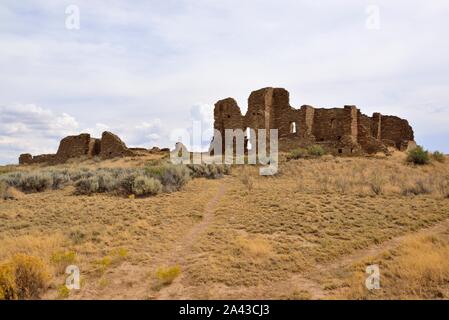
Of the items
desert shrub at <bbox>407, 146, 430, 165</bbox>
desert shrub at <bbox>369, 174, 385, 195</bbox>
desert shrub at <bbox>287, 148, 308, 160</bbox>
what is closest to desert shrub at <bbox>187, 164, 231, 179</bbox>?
desert shrub at <bbox>287, 148, 308, 160</bbox>

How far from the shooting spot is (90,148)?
116 feet

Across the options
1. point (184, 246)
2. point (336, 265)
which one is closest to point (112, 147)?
point (184, 246)

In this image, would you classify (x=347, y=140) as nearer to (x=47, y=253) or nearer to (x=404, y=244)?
(x=404, y=244)

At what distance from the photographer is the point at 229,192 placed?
1675 cm

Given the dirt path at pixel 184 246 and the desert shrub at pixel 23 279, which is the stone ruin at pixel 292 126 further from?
the desert shrub at pixel 23 279

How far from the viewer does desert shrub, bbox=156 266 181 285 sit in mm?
7629

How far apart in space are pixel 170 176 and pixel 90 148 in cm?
2014

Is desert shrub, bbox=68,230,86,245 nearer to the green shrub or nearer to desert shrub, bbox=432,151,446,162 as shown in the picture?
the green shrub

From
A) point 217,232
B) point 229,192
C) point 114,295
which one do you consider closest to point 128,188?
point 229,192

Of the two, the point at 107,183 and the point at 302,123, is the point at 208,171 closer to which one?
the point at 107,183

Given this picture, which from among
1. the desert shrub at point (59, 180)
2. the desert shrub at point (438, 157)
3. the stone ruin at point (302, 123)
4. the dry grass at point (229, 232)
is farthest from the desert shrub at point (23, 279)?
the desert shrub at point (438, 157)

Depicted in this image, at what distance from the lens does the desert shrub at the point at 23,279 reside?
6.76 metres

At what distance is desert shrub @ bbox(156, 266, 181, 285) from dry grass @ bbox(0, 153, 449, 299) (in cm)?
18
